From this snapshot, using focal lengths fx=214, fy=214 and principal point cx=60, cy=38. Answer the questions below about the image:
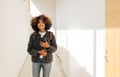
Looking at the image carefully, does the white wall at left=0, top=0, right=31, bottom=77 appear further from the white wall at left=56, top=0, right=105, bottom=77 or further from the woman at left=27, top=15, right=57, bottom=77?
the white wall at left=56, top=0, right=105, bottom=77

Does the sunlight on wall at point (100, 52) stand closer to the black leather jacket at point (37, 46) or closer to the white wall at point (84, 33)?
the white wall at point (84, 33)

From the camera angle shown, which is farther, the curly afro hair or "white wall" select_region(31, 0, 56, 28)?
"white wall" select_region(31, 0, 56, 28)

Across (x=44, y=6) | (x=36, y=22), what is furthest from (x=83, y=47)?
(x=44, y=6)

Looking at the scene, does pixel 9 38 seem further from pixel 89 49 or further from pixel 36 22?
pixel 89 49

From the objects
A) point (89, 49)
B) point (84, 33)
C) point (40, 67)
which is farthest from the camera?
point (84, 33)

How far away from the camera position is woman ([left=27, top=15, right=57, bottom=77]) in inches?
117

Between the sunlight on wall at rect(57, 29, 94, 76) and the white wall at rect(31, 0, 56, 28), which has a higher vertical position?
the white wall at rect(31, 0, 56, 28)

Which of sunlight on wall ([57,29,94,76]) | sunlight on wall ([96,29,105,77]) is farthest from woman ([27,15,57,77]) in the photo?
sunlight on wall ([57,29,94,76])

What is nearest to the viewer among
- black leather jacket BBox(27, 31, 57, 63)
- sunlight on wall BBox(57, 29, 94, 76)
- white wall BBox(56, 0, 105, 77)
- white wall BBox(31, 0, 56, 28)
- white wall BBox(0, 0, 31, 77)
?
black leather jacket BBox(27, 31, 57, 63)

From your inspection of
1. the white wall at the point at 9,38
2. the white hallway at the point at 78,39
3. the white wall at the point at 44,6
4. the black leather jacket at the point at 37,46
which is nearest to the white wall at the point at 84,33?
the white hallway at the point at 78,39

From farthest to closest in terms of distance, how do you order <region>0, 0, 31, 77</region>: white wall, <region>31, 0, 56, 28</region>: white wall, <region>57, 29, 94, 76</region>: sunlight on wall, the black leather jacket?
1. <region>31, 0, 56, 28</region>: white wall
2. <region>57, 29, 94, 76</region>: sunlight on wall
3. <region>0, 0, 31, 77</region>: white wall
4. the black leather jacket

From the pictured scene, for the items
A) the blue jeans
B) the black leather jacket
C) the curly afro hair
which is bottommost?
the blue jeans

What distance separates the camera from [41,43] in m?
2.96

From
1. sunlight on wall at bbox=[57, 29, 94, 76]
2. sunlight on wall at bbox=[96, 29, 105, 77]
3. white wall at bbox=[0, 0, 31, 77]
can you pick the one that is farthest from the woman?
sunlight on wall at bbox=[57, 29, 94, 76]
